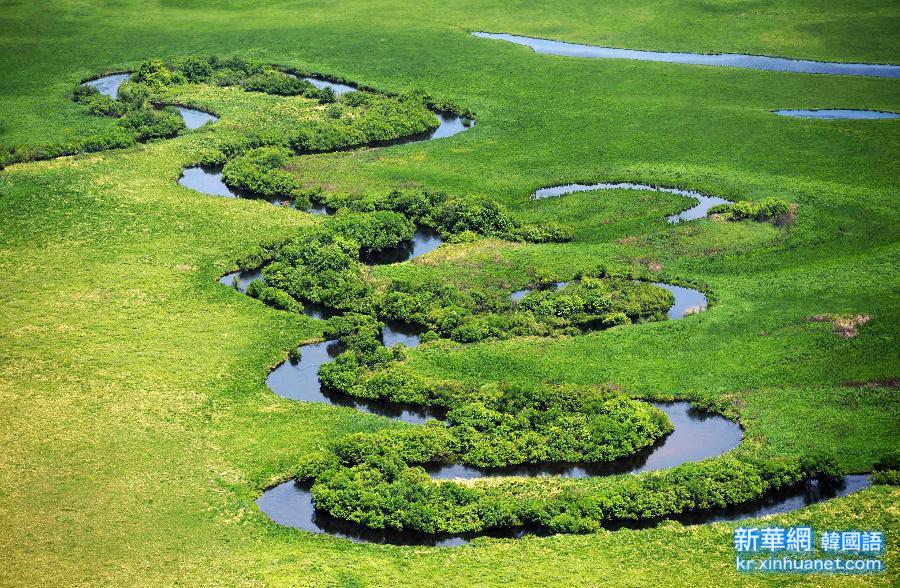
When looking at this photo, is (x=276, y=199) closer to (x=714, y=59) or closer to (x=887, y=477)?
(x=887, y=477)

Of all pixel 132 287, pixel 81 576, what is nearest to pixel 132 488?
pixel 81 576

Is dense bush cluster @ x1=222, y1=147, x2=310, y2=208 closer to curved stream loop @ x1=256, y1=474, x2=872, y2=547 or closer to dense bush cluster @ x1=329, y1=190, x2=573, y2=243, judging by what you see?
dense bush cluster @ x1=329, y1=190, x2=573, y2=243

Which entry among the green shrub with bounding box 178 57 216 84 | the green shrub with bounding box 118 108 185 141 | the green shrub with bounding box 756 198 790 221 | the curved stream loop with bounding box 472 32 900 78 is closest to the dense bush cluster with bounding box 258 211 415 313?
the green shrub with bounding box 756 198 790 221

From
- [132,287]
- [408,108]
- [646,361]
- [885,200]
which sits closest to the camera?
[646,361]

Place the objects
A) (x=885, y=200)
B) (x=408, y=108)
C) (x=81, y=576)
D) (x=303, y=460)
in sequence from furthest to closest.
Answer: (x=408, y=108) → (x=885, y=200) → (x=303, y=460) → (x=81, y=576)

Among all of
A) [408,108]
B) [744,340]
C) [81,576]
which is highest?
[408,108]

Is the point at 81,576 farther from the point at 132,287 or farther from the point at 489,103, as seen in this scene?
the point at 489,103
